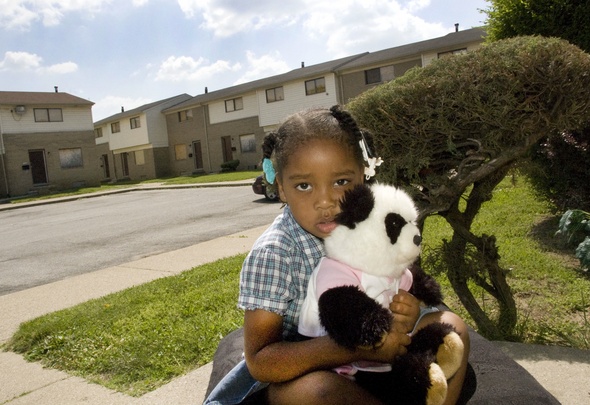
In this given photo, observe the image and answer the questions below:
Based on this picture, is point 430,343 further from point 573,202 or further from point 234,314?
point 573,202

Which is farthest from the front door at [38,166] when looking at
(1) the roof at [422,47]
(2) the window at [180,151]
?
(1) the roof at [422,47]

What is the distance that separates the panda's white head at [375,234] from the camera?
186 centimetres

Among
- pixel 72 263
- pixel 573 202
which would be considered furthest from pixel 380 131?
pixel 72 263

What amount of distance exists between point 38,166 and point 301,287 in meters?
35.0

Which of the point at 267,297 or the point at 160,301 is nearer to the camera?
the point at 267,297

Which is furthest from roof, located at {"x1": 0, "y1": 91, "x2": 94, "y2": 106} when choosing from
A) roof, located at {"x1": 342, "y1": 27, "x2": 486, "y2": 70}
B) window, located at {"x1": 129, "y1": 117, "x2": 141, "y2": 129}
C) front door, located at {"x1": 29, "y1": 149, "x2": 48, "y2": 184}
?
roof, located at {"x1": 342, "y1": 27, "x2": 486, "y2": 70}

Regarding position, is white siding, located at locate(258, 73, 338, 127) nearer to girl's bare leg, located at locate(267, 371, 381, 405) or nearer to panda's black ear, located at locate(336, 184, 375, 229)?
panda's black ear, located at locate(336, 184, 375, 229)

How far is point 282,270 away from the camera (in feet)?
6.67

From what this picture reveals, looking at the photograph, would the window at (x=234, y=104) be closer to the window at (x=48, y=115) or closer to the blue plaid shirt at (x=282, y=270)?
the window at (x=48, y=115)

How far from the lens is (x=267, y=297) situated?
1.97m

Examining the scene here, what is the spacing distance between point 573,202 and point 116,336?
5.20 meters

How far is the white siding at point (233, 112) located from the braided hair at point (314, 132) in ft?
105

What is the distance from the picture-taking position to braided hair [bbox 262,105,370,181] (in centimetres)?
211

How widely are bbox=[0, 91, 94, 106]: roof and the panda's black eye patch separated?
34535 mm
